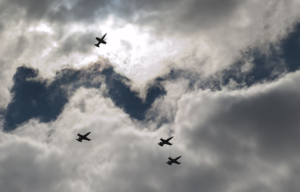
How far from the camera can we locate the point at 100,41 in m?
176

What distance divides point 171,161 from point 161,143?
1488 centimetres

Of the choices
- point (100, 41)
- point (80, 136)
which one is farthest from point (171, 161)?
point (100, 41)

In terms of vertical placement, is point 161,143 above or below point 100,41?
below

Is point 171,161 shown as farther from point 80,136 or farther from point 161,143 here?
point 80,136

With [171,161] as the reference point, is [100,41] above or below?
above

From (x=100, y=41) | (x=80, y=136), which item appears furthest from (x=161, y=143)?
(x=100, y=41)

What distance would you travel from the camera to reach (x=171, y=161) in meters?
179

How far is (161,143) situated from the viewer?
569ft

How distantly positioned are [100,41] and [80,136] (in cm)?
5960

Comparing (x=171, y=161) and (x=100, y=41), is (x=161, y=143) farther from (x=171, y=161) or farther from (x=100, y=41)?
(x=100, y=41)

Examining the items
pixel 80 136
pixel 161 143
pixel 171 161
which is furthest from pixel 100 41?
pixel 171 161

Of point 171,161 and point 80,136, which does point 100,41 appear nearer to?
point 80,136

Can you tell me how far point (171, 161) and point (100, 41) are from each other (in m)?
86.8

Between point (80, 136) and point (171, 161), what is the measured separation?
58.5 metres
